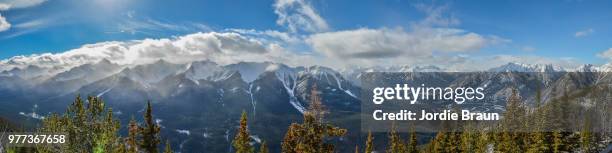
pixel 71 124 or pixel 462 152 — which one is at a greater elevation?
pixel 71 124

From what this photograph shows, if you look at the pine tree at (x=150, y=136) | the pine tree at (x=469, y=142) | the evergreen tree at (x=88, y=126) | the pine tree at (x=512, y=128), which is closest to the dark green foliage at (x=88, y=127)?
the evergreen tree at (x=88, y=126)

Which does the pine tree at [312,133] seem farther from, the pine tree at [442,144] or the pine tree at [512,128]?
the pine tree at [512,128]

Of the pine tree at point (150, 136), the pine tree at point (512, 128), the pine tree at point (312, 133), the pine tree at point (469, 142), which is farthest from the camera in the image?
the pine tree at point (469, 142)

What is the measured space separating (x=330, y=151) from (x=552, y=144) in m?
86.5

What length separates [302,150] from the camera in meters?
42.5

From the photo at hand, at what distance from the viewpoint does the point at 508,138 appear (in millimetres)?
109688

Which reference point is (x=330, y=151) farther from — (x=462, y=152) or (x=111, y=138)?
(x=462, y=152)

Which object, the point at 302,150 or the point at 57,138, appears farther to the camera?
the point at 57,138

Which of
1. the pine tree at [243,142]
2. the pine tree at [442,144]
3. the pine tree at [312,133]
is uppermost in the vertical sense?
the pine tree at [312,133]

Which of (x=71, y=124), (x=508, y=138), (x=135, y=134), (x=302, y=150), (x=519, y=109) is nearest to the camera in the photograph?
(x=302, y=150)

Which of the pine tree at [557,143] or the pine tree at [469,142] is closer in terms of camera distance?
the pine tree at [469,142]

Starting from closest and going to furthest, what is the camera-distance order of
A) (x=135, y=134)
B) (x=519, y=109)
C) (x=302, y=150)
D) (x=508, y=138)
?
(x=302, y=150), (x=135, y=134), (x=508, y=138), (x=519, y=109)

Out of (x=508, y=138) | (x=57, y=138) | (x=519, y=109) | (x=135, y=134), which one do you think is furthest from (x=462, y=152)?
(x=57, y=138)

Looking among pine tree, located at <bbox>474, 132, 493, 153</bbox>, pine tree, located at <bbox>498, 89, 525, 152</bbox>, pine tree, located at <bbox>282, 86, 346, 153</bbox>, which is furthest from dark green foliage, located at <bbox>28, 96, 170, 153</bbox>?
pine tree, located at <bbox>498, 89, 525, 152</bbox>
